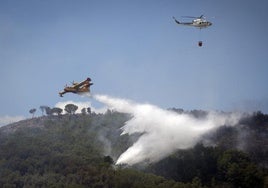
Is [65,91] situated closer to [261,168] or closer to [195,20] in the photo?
[195,20]

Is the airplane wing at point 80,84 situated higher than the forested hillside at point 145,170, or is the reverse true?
the airplane wing at point 80,84

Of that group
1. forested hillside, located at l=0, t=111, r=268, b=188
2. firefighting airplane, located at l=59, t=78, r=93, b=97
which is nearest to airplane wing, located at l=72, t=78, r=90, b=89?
firefighting airplane, located at l=59, t=78, r=93, b=97

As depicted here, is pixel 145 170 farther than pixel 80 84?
Yes

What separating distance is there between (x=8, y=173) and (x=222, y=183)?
7831 cm

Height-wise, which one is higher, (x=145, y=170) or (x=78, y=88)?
(x=78, y=88)

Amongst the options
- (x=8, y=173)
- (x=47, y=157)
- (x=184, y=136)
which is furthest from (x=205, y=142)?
(x=8, y=173)

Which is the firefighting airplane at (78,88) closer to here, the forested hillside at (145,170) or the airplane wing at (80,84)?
the airplane wing at (80,84)

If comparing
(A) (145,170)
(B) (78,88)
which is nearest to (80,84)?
(B) (78,88)

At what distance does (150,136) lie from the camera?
199 metres

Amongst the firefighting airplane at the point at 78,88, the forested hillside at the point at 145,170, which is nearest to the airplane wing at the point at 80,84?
the firefighting airplane at the point at 78,88

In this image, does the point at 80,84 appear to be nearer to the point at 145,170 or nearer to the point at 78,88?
the point at 78,88

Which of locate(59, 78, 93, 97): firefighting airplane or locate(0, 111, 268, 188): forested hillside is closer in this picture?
locate(59, 78, 93, 97): firefighting airplane

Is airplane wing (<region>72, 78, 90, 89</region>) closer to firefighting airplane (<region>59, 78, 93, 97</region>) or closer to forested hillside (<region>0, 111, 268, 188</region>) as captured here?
firefighting airplane (<region>59, 78, 93, 97</region>)

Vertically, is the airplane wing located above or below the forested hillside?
above
